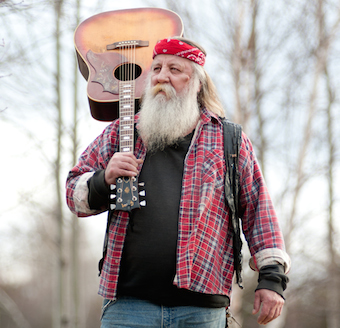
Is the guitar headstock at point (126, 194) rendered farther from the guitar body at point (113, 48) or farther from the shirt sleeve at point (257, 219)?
the guitar body at point (113, 48)

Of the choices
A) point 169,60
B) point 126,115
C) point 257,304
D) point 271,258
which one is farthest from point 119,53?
point 257,304

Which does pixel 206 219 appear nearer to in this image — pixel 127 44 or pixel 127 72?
pixel 127 72

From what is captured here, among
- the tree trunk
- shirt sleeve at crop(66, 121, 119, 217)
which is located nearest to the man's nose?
shirt sleeve at crop(66, 121, 119, 217)

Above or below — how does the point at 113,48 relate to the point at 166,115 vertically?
above

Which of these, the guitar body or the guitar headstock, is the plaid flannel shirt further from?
the guitar body

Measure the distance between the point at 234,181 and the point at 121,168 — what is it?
58 centimetres

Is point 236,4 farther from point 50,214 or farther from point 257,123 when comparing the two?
point 50,214

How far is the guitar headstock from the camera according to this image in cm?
182

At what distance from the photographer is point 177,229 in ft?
6.05

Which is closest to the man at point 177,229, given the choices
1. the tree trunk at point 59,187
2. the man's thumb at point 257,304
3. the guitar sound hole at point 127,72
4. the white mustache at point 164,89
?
the man's thumb at point 257,304

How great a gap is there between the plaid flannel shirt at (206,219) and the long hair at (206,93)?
26 cm

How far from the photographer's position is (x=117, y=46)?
8.38 feet

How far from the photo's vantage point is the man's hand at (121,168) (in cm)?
A: 184

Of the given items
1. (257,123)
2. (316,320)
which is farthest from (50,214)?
(316,320)
